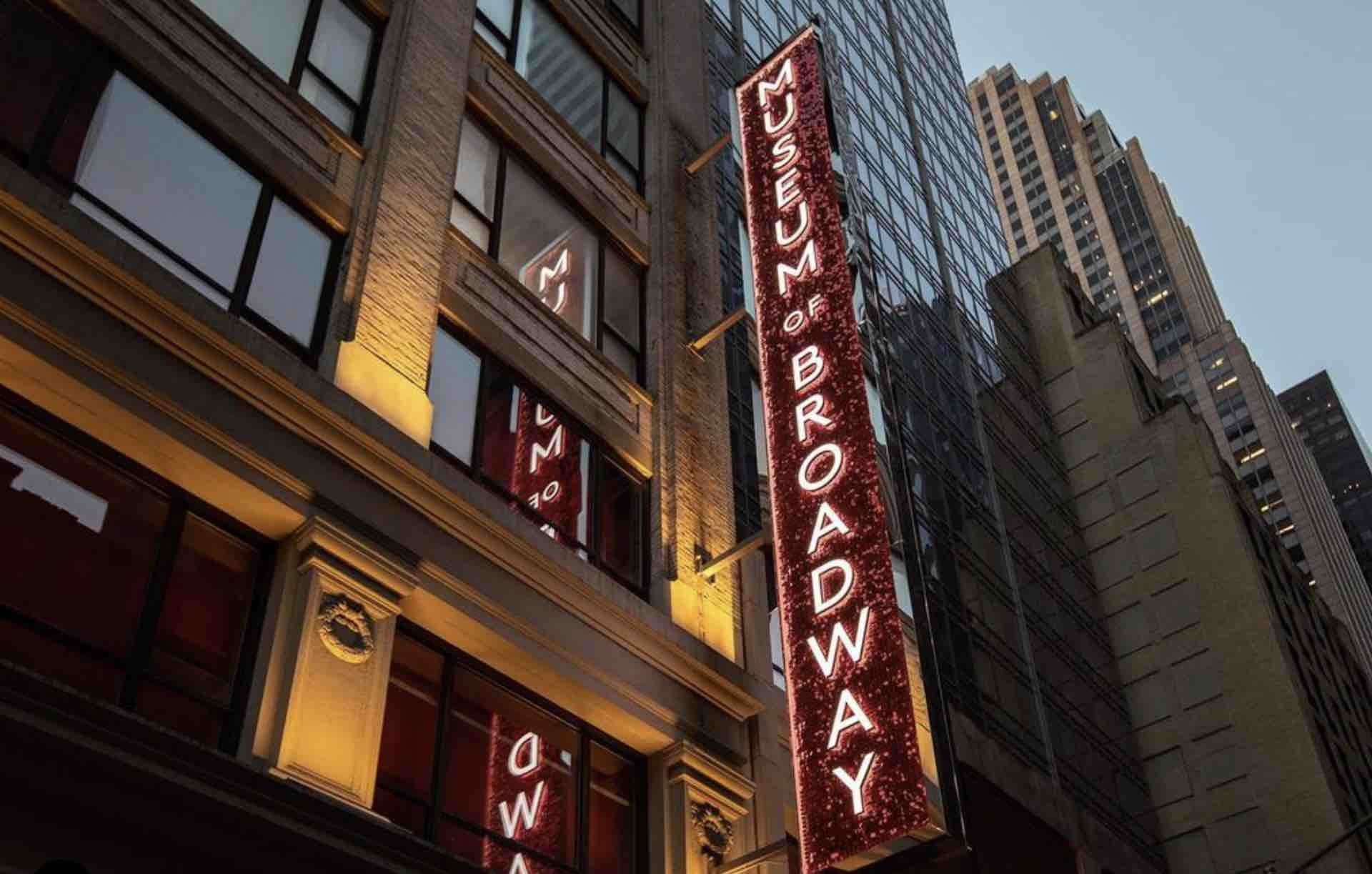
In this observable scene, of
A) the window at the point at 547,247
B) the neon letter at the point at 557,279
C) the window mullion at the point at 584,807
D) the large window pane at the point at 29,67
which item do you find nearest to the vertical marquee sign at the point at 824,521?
the window at the point at 547,247

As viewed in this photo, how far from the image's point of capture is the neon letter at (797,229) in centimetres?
1908

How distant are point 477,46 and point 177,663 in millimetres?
11134

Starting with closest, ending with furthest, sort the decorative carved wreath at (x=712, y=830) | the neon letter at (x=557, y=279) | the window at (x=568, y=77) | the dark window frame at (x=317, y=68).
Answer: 1. the dark window frame at (x=317, y=68)
2. the decorative carved wreath at (x=712, y=830)
3. the neon letter at (x=557, y=279)
4. the window at (x=568, y=77)

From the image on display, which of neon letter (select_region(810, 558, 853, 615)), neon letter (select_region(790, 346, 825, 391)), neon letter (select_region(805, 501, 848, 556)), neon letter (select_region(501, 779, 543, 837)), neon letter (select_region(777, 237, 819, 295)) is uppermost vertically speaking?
neon letter (select_region(777, 237, 819, 295))

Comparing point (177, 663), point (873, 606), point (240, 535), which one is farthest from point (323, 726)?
point (873, 606)

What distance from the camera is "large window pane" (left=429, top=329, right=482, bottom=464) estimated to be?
15367 millimetres

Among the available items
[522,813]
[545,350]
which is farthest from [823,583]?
[545,350]

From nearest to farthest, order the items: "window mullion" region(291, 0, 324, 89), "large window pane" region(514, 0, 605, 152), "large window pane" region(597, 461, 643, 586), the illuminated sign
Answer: the illuminated sign
"window mullion" region(291, 0, 324, 89)
"large window pane" region(597, 461, 643, 586)
"large window pane" region(514, 0, 605, 152)

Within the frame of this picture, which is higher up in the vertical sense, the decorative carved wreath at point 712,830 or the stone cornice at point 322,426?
the stone cornice at point 322,426

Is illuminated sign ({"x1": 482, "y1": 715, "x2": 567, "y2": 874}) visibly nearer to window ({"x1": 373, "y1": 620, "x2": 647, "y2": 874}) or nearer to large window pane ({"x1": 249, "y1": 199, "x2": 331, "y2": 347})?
window ({"x1": 373, "y1": 620, "x2": 647, "y2": 874})

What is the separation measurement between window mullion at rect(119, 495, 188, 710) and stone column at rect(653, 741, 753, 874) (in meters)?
6.26

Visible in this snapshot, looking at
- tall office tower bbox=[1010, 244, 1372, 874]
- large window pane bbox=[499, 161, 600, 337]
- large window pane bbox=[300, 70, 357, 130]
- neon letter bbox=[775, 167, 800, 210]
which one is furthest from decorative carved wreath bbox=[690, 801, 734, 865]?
tall office tower bbox=[1010, 244, 1372, 874]

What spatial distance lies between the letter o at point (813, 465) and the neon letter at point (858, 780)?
11.7ft

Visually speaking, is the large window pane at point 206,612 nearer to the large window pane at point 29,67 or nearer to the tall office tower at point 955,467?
the large window pane at point 29,67
